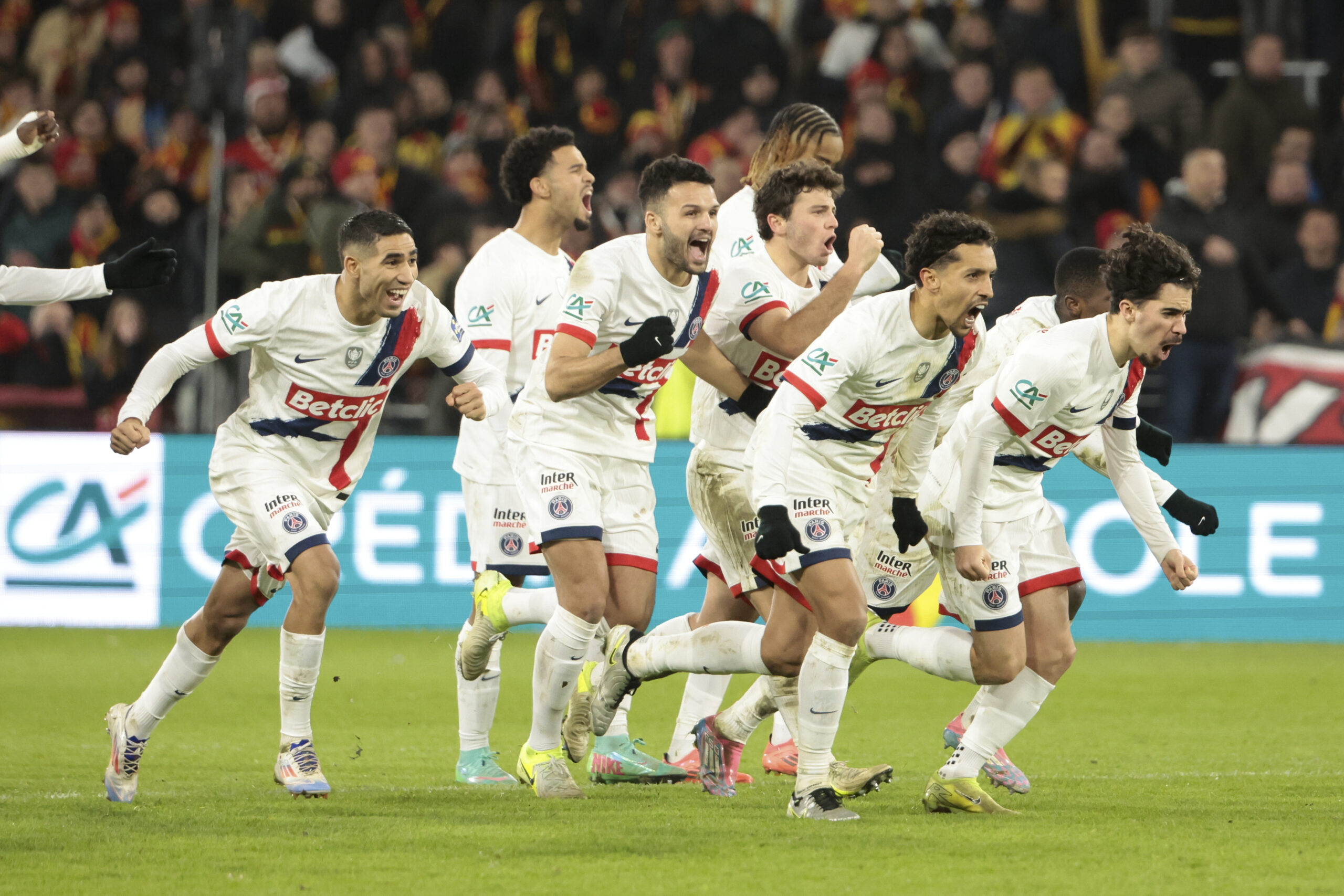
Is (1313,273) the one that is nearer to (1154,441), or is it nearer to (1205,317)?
(1205,317)

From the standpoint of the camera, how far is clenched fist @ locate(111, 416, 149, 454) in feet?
20.9

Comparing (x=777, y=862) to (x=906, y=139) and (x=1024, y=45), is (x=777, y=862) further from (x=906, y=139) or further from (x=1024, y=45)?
(x=1024, y=45)

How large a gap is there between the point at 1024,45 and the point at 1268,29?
213 centimetres

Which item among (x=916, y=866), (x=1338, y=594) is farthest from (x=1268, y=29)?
(x=916, y=866)

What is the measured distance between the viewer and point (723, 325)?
23.2 feet

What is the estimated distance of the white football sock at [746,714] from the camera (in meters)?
6.82

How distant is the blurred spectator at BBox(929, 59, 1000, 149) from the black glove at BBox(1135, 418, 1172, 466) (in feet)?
25.3

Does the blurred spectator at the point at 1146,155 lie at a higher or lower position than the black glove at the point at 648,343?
higher

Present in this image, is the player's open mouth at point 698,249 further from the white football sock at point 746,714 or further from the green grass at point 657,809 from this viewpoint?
the green grass at point 657,809

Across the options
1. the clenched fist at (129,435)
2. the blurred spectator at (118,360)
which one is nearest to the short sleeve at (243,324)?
the clenched fist at (129,435)

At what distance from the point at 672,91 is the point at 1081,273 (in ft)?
29.6

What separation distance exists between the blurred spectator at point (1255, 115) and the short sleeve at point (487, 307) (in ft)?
28.7

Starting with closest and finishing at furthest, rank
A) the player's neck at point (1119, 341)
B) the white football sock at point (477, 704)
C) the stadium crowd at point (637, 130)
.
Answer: the player's neck at point (1119, 341), the white football sock at point (477, 704), the stadium crowd at point (637, 130)

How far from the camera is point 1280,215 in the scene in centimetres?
1406
